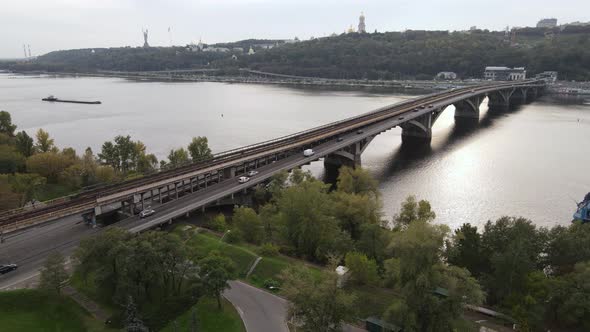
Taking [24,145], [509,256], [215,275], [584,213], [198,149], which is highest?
[24,145]

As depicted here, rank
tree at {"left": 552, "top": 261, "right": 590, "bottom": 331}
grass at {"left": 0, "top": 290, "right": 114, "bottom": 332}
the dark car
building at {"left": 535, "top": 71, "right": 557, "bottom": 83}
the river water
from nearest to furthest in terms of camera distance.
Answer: tree at {"left": 552, "top": 261, "right": 590, "bottom": 331}, grass at {"left": 0, "top": 290, "right": 114, "bottom": 332}, the dark car, the river water, building at {"left": 535, "top": 71, "right": 557, "bottom": 83}

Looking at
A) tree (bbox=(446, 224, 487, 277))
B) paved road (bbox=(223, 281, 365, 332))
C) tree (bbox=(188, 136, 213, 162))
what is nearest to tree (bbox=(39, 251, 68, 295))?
paved road (bbox=(223, 281, 365, 332))

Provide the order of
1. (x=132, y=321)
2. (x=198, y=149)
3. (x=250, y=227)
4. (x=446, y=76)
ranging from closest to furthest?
(x=132, y=321), (x=250, y=227), (x=198, y=149), (x=446, y=76)

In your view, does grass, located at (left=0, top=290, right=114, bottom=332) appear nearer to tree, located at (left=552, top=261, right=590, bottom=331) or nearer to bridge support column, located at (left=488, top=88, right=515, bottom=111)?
tree, located at (left=552, top=261, right=590, bottom=331)

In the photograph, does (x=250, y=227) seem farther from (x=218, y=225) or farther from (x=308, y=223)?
(x=308, y=223)

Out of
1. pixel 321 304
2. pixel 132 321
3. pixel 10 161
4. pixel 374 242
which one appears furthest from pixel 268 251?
pixel 10 161

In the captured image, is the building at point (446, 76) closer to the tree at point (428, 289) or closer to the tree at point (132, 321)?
the tree at point (428, 289)

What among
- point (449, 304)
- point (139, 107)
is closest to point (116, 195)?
point (449, 304)
